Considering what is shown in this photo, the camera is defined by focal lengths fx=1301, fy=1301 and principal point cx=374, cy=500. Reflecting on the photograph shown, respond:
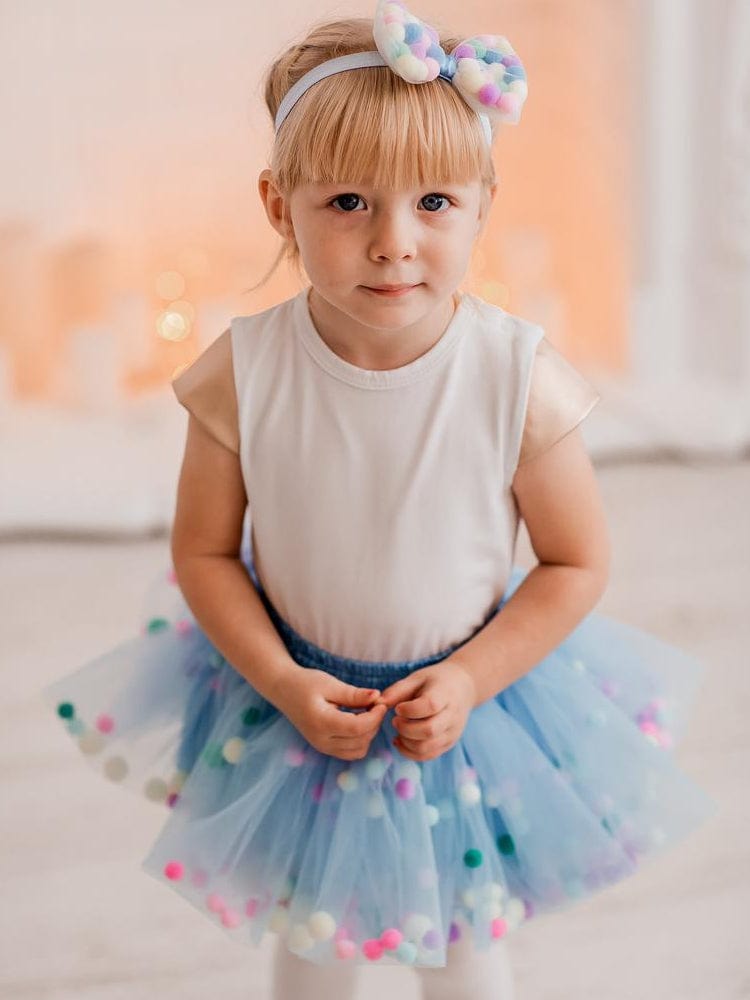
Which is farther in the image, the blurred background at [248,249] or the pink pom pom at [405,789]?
the blurred background at [248,249]

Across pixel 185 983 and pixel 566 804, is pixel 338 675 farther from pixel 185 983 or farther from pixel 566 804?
pixel 185 983

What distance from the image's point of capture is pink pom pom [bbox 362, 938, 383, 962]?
35.0 inches

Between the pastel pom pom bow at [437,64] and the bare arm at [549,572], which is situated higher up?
the pastel pom pom bow at [437,64]

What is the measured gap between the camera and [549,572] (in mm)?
926

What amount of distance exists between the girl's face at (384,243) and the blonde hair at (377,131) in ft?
0.04

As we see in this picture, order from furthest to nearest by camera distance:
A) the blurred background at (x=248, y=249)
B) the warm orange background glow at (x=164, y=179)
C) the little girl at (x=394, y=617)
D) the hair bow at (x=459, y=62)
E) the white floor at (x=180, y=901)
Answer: the warm orange background glow at (x=164, y=179)
the blurred background at (x=248, y=249)
the white floor at (x=180, y=901)
the little girl at (x=394, y=617)
the hair bow at (x=459, y=62)

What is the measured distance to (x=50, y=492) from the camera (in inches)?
89.0

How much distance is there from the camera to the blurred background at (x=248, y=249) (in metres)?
2.22

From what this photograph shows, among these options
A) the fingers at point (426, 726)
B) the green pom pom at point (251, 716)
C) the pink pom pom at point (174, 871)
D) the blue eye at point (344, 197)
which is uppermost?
the blue eye at point (344, 197)

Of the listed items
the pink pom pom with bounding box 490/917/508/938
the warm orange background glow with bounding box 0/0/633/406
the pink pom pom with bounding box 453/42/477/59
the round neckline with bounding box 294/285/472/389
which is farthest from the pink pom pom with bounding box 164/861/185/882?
the warm orange background glow with bounding box 0/0/633/406

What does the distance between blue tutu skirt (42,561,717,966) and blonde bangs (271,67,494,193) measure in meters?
0.34

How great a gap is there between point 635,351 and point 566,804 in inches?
76.6

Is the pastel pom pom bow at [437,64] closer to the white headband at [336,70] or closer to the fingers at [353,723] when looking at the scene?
the white headband at [336,70]

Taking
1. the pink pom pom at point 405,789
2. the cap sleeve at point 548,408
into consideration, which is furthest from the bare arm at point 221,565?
the cap sleeve at point 548,408
